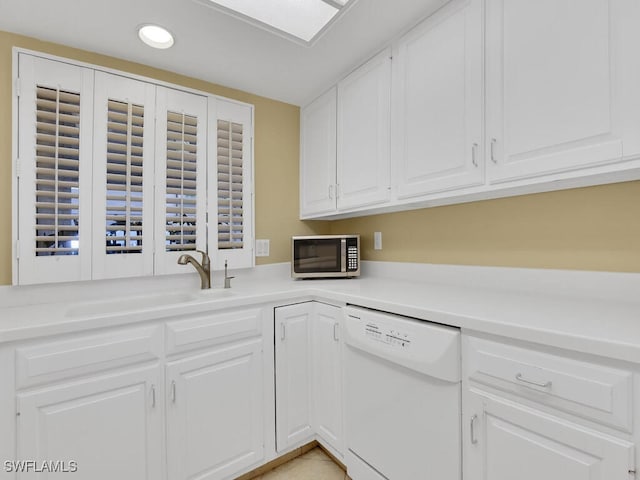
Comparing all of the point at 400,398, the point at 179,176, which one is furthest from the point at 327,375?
the point at 179,176

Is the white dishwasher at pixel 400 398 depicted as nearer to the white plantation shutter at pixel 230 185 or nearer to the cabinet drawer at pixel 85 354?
the cabinet drawer at pixel 85 354

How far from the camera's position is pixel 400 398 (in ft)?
4.12

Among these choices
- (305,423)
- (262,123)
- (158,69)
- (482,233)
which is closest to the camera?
(482,233)

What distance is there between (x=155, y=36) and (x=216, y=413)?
189cm

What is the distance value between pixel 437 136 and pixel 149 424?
1.80m

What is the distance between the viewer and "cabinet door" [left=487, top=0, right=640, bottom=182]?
3.15 ft

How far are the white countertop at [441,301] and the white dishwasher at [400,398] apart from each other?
8cm

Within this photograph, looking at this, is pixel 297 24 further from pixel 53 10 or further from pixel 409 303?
pixel 409 303

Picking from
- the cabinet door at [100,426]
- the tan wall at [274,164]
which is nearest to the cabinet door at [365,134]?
the tan wall at [274,164]

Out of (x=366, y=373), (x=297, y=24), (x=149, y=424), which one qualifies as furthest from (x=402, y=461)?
(x=297, y=24)

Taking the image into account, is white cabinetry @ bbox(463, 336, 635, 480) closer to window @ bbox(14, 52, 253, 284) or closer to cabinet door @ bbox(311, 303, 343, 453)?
cabinet door @ bbox(311, 303, 343, 453)

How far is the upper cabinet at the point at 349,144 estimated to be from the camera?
174 centimetres

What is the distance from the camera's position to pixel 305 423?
174cm

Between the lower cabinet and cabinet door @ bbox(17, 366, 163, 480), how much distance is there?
60 cm
